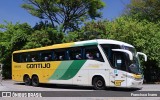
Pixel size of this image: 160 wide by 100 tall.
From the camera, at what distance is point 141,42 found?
31750 mm

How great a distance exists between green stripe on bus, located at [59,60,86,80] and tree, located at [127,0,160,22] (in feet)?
63.1

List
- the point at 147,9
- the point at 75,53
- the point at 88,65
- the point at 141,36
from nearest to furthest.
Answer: the point at 88,65 < the point at 75,53 < the point at 141,36 < the point at 147,9

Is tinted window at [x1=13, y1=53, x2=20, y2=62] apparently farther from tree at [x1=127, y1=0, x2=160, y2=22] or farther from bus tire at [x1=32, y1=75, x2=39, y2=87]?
tree at [x1=127, y1=0, x2=160, y2=22]

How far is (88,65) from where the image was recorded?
22750 millimetres

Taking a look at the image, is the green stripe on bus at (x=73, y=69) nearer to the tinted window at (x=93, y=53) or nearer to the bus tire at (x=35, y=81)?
the tinted window at (x=93, y=53)

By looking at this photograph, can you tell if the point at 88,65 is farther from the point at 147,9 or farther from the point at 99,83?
the point at 147,9

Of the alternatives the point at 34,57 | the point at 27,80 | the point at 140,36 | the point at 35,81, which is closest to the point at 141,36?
the point at 140,36

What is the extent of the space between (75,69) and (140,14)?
1999 cm

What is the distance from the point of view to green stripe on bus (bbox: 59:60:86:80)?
2325 centimetres

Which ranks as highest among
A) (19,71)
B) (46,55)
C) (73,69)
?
(46,55)

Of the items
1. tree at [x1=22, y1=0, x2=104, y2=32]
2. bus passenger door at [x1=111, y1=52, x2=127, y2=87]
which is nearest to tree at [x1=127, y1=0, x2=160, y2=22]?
tree at [x1=22, y1=0, x2=104, y2=32]

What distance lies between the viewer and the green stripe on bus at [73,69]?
23.2 m

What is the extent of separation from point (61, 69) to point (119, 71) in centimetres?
508

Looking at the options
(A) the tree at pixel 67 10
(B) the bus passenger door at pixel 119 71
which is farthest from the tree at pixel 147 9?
(B) the bus passenger door at pixel 119 71
